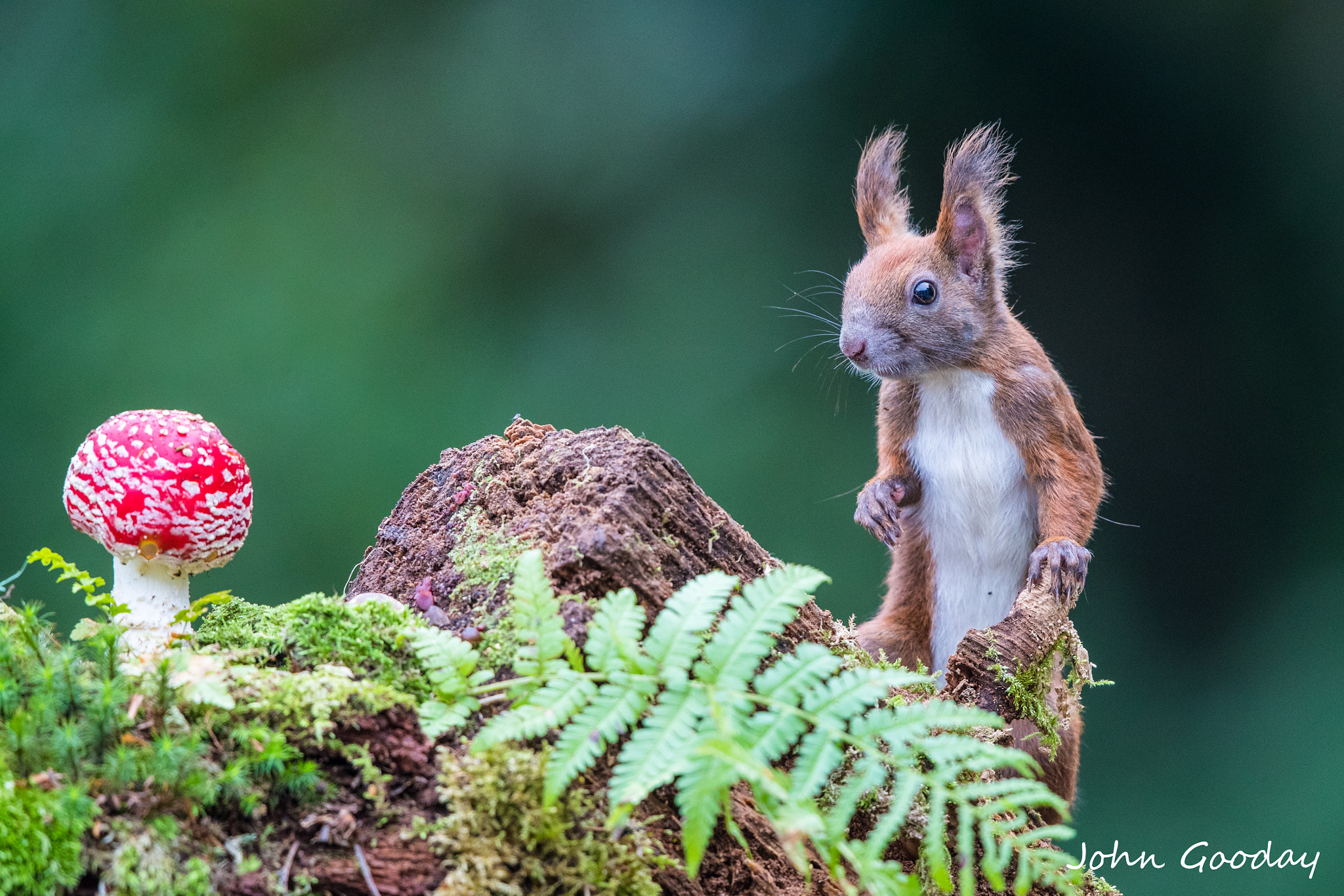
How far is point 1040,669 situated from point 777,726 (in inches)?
49.6

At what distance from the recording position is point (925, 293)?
2771mm

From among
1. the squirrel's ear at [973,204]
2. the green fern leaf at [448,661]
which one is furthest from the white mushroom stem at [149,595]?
the squirrel's ear at [973,204]

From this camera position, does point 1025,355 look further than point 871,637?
No

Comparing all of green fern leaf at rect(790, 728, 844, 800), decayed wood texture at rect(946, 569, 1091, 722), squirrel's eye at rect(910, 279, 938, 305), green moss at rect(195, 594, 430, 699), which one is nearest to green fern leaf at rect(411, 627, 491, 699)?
green moss at rect(195, 594, 430, 699)

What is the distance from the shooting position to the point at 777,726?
1.12 m

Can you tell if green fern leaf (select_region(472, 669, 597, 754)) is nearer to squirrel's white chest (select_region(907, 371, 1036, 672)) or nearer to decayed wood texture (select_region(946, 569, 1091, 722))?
decayed wood texture (select_region(946, 569, 1091, 722))

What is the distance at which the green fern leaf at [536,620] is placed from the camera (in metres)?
1.30

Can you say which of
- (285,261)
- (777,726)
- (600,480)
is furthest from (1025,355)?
(285,261)

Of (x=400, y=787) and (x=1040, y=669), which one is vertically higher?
(x=1040, y=669)

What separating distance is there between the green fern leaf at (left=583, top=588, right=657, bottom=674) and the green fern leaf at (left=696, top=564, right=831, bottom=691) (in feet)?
0.27

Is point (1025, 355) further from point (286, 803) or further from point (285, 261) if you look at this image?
point (285, 261)

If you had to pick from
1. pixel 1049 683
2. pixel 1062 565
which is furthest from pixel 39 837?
pixel 1062 565

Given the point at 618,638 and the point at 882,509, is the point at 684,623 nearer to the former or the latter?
the point at 618,638

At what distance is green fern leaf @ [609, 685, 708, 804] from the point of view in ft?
3.56
